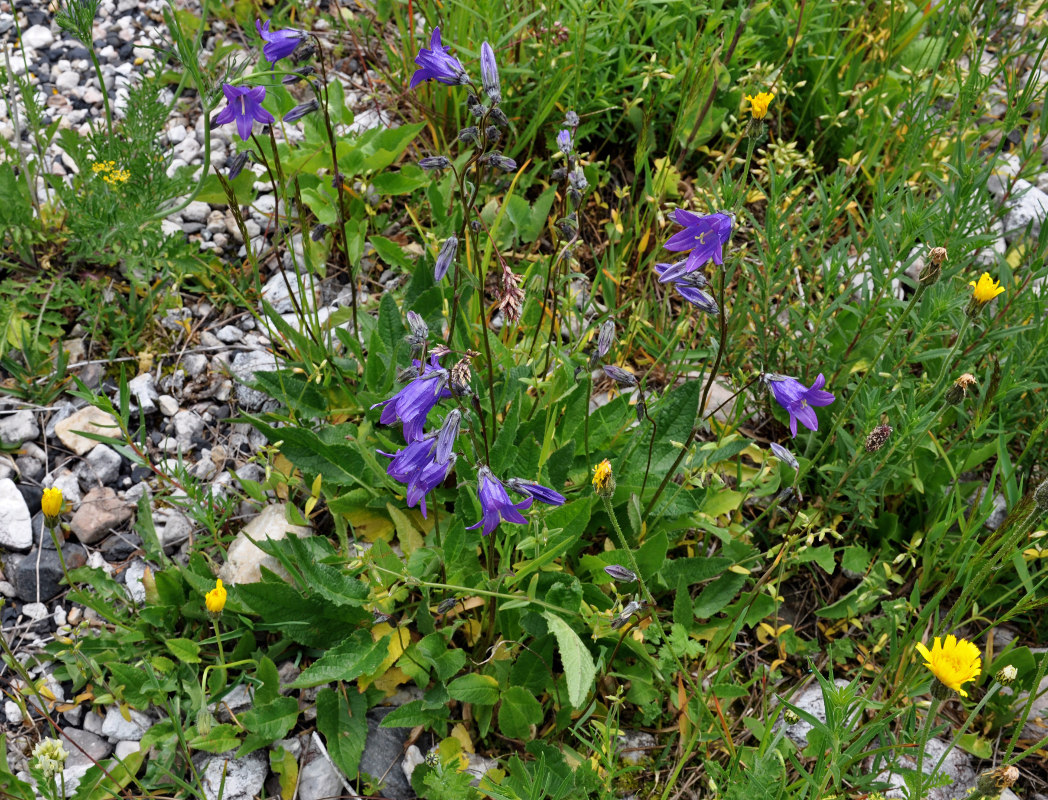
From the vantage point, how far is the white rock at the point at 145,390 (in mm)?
3201

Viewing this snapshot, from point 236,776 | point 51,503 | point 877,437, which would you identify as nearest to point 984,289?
point 877,437

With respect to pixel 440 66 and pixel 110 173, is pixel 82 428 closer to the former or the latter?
pixel 110 173

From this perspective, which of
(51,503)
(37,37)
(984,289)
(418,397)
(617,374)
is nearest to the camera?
(418,397)

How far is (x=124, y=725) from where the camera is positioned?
251 cm

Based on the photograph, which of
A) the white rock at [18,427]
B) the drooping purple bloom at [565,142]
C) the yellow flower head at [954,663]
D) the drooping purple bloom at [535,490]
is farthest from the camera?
the white rock at [18,427]

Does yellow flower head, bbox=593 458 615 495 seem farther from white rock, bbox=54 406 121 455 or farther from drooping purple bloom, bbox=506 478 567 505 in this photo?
white rock, bbox=54 406 121 455

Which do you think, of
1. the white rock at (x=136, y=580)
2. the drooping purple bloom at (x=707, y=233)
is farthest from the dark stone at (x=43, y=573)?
the drooping purple bloom at (x=707, y=233)

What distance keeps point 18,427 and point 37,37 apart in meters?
2.25

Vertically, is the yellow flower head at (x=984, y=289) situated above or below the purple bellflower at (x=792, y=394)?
above

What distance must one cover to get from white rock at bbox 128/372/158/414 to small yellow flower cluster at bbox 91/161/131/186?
0.73 m

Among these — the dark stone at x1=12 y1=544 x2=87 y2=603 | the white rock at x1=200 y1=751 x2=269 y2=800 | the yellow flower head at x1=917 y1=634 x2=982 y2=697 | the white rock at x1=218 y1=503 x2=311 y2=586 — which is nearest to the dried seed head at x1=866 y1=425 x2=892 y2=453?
the yellow flower head at x1=917 y1=634 x2=982 y2=697

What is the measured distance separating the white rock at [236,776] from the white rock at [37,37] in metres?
3.58

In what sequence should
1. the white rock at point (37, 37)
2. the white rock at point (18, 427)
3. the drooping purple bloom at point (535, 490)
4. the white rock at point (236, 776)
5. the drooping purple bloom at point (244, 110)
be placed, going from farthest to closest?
1. the white rock at point (37, 37)
2. the white rock at point (18, 427)
3. the drooping purple bloom at point (244, 110)
4. the white rock at point (236, 776)
5. the drooping purple bloom at point (535, 490)

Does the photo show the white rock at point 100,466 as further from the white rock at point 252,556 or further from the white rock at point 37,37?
the white rock at point 37,37
